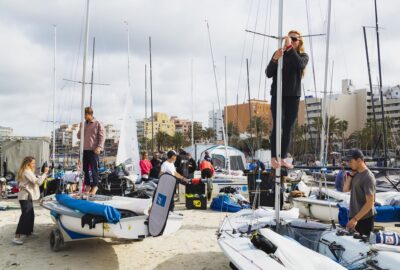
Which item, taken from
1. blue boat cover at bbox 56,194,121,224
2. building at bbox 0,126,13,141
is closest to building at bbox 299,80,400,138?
building at bbox 0,126,13,141

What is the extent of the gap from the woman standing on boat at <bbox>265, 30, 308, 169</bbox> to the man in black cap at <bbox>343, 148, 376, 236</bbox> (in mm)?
1028

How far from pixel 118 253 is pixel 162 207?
1400 millimetres

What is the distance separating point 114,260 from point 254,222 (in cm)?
246

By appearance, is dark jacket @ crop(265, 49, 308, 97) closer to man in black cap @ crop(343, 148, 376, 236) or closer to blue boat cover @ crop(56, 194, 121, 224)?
man in black cap @ crop(343, 148, 376, 236)

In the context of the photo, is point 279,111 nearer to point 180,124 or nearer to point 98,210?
point 98,210

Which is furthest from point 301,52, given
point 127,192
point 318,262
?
point 127,192

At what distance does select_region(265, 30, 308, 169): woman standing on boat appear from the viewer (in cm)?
490

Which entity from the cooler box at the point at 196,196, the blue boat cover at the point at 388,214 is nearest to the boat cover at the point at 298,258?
the blue boat cover at the point at 388,214

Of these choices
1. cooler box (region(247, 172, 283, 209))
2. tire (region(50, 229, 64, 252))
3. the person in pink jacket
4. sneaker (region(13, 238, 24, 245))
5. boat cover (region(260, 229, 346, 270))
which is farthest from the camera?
the person in pink jacket

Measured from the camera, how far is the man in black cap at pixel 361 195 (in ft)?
16.4

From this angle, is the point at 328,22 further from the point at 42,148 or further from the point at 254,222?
the point at 42,148

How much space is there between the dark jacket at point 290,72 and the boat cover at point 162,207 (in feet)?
7.20

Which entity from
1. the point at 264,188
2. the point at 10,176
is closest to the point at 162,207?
the point at 264,188

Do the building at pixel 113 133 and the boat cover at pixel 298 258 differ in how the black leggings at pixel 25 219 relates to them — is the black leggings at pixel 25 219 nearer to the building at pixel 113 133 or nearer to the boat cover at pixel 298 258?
the boat cover at pixel 298 258
